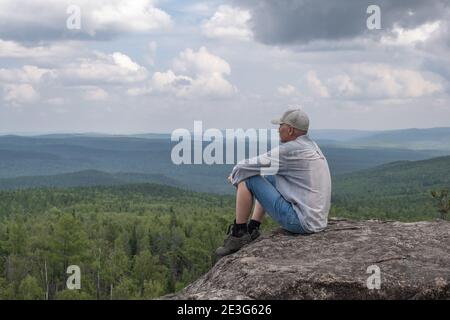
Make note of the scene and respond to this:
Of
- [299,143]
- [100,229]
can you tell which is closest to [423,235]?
[299,143]

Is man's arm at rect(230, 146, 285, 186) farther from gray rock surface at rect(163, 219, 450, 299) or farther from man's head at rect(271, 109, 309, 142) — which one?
gray rock surface at rect(163, 219, 450, 299)

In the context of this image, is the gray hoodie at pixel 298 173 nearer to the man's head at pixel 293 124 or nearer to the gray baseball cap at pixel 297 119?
the man's head at pixel 293 124

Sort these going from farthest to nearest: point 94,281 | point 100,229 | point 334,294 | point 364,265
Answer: point 100,229 → point 94,281 → point 364,265 → point 334,294

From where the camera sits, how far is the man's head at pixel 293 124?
9.80m

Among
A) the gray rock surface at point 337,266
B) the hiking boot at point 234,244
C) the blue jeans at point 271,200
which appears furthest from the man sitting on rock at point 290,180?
the gray rock surface at point 337,266

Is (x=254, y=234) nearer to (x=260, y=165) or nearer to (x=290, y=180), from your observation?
(x=290, y=180)

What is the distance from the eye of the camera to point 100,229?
8781 cm

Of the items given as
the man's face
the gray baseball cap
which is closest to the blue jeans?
the man's face

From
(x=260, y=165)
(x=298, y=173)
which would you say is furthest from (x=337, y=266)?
(x=260, y=165)

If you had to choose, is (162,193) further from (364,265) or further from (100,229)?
(364,265)

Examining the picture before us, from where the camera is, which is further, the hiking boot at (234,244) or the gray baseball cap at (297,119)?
the hiking boot at (234,244)

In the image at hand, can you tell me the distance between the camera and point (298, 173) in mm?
9891

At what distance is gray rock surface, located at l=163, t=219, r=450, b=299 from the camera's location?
8.09 meters
